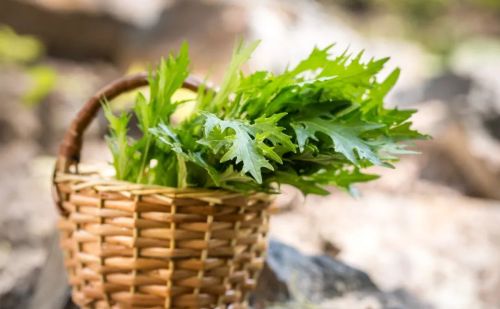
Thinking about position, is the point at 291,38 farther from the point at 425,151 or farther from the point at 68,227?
the point at 68,227

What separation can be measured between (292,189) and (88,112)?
6.68ft

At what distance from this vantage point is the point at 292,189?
3270 mm

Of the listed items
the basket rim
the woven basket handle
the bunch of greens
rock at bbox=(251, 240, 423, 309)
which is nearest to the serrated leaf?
the bunch of greens

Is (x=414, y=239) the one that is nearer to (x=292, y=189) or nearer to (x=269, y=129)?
(x=292, y=189)

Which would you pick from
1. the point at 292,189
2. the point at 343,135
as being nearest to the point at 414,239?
the point at 292,189

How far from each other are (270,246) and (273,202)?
1.64 feet

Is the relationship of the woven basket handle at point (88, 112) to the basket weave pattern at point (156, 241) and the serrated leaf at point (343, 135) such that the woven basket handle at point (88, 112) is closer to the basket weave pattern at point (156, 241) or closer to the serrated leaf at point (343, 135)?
the basket weave pattern at point (156, 241)

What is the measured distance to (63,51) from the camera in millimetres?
6039

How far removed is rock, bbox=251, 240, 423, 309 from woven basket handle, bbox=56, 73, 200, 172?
2.14ft

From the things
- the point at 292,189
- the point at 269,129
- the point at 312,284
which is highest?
the point at 269,129

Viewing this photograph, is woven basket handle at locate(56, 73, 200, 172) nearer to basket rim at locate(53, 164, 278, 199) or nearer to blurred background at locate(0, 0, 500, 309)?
basket rim at locate(53, 164, 278, 199)

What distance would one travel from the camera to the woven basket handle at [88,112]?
1328 mm

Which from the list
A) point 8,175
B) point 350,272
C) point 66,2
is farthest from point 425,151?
point 66,2

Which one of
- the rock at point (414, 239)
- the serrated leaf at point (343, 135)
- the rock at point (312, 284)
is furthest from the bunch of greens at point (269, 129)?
the rock at point (414, 239)
